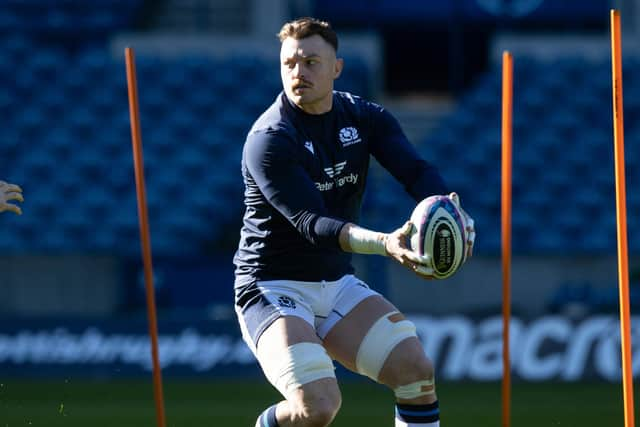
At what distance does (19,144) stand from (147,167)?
1.82 meters

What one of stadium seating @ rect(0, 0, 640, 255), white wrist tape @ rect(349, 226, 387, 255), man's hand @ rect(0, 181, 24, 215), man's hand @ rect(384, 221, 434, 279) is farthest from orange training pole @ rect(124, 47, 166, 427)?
stadium seating @ rect(0, 0, 640, 255)

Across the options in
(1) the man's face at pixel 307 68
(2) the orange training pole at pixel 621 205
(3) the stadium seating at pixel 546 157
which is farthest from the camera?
(3) the stadium seating at pixel 546 157

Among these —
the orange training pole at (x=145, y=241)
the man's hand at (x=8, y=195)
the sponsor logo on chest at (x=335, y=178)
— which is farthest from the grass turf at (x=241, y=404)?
the man's hand at (x=8, y=195)

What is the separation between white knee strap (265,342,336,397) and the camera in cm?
554

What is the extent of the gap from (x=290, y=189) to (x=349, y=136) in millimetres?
544

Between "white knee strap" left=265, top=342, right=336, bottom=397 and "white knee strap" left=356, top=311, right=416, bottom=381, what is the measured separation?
24 centimetres

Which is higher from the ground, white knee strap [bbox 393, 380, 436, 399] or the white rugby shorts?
the white rugby shorts

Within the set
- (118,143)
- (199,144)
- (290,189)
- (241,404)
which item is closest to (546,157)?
(199,144)

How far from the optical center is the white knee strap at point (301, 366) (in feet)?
18.2

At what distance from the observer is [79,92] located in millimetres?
16266

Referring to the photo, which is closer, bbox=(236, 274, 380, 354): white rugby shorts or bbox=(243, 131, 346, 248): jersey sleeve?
bbox=(243, 131, 346, 248): jersey sleeve

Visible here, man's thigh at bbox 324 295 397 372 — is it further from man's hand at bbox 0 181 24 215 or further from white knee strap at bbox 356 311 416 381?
man's hand at bbox 0 181 24 215

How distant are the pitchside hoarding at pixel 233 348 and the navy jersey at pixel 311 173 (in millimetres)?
5746

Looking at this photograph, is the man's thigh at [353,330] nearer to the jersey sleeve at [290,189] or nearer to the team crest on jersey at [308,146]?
the jersey sleeve at [290,189]
